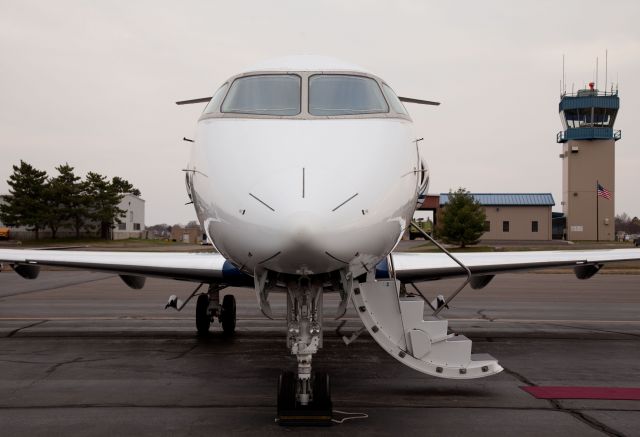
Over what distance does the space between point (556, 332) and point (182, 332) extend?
21.0 feet

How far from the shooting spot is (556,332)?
1190 centimetres

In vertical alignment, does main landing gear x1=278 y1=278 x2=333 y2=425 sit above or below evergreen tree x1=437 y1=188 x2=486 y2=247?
below

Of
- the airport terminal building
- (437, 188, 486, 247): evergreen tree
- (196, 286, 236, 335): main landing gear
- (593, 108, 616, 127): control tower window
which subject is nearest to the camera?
(196, 286, 236, 335): main landing gear

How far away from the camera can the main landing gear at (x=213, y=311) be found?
1115 centimetres

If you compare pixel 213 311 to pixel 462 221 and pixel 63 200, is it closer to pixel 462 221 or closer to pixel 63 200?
pixel 462 221

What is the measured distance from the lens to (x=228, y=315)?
1145 cm

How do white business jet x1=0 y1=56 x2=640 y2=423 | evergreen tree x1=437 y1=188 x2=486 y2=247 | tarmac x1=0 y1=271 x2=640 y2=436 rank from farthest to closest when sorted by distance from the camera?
evergreen tree x1=437 y1=188 x2=486 y2=247, tarmac x1=0 y1=271 x2=640 y2=436, white business jet x1=0 y1=56 x2=640 y2=423

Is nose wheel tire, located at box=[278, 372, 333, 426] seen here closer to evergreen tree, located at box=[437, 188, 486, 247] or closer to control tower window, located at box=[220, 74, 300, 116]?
control tower window, located at box=[220, 74, 300, 116]

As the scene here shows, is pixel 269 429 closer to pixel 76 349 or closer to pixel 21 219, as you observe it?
pixel 76 349

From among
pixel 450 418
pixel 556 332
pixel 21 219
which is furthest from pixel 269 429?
pixel 21 219

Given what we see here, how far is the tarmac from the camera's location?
19.3 ft

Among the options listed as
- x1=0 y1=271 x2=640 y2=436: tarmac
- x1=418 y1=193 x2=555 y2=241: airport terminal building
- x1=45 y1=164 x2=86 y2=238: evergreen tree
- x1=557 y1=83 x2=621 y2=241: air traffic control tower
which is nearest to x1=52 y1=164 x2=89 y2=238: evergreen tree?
x1=45 y1=164 x2=86 y2=238: evergreen tree

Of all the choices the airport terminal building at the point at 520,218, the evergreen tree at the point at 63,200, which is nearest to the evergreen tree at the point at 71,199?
the evergreen tree at the point at 63,200

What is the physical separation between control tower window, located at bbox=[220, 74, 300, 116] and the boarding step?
1836 mm
